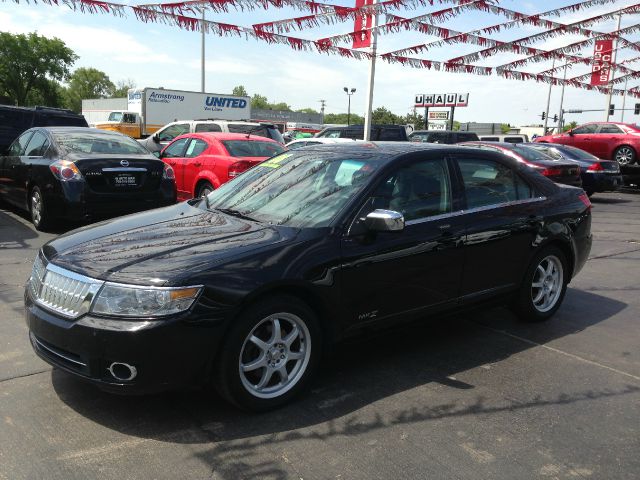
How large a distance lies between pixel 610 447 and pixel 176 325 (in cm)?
236

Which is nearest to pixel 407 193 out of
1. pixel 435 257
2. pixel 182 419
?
pixel 435 257

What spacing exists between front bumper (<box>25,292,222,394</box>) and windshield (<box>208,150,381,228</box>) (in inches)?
40.7

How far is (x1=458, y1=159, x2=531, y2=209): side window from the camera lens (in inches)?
175

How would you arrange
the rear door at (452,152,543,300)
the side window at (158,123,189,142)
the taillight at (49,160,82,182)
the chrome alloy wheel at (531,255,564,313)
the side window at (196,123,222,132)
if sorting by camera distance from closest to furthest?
1. the rear door at (452,152,543,300)
2. the chrome alloy wheel at (531,255,564,313)
3. the taillight at (49,160,82,182)
4. the side window at (196,123,222,132)
5. the side window at (158,123,189,142)

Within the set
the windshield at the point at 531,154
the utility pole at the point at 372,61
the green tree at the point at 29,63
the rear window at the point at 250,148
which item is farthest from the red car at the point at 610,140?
the green tree at the point at 29,63

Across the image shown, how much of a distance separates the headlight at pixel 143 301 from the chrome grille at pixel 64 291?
0.10m

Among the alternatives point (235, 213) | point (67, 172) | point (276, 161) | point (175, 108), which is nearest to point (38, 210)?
point (67, 172)

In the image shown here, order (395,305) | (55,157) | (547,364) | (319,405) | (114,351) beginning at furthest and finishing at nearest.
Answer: (55,157) → (547,364) → (395,305) → (319,405) → (114,351)

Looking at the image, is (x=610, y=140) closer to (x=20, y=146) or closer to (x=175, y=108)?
(x=20, y=146)

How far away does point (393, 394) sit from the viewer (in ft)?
11.8

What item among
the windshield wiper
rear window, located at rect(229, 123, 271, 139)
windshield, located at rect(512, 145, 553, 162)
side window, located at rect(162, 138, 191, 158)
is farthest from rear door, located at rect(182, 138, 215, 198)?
windshield, located at rect(512, 145, 553, 162)

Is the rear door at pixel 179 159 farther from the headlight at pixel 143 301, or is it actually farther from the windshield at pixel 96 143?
the headlight at pixel 143 301

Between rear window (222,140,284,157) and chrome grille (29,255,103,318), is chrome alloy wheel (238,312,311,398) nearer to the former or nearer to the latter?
chrome grille (29,255,103,318)

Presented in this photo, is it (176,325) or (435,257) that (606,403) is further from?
(176,325)
